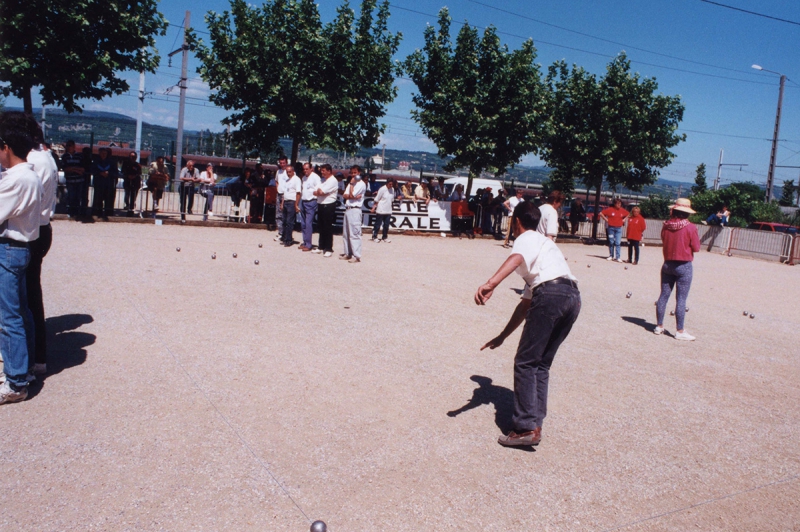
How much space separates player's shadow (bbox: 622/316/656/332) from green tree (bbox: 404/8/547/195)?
14.0 metres

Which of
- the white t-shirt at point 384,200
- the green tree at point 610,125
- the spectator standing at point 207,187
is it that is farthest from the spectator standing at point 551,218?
the green tree at point 610,125

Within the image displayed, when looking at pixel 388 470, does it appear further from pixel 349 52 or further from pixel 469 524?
pixel 349 52

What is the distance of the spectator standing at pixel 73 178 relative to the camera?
16.2 m

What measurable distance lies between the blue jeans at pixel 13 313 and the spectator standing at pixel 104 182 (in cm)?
1223

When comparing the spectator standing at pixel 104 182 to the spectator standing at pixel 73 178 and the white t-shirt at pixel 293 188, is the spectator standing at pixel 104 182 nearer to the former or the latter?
the spectator standing at pixel 73 178

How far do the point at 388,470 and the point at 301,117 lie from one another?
54.8 ft

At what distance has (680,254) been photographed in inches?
360

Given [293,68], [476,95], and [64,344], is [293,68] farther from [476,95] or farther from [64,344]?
[64,344]

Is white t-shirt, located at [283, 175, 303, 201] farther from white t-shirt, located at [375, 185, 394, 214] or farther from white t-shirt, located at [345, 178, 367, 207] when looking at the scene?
white t-shirt, located at [375, 185, 394, 214]

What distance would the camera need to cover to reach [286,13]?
1919 cm

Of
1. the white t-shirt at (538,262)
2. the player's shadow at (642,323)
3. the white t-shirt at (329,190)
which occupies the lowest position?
the player's shadow at (642,323)

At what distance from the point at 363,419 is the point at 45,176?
3239 mm

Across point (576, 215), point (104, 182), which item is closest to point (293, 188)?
point (104, 182)

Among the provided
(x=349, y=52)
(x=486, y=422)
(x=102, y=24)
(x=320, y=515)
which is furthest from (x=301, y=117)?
(x=320, y=515)
